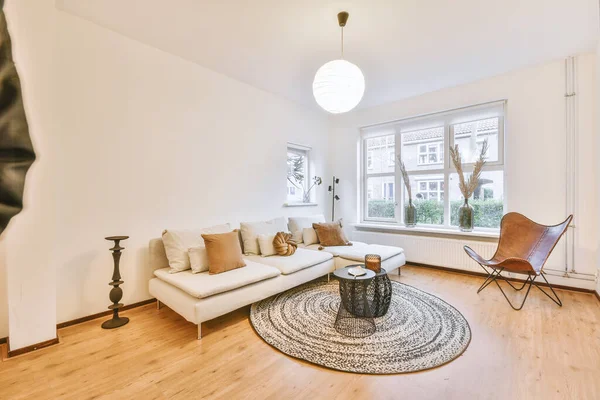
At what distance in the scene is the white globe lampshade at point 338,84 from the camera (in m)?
2.29

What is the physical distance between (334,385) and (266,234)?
2.10m

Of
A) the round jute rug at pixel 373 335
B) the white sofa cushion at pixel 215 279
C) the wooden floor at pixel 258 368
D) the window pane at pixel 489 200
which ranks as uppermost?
the window pane at pixel 489 200

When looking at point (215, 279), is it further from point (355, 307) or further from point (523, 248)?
point (523, 248)

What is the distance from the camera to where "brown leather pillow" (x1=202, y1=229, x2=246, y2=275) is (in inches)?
104

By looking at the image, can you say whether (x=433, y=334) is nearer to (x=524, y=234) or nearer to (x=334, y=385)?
(x=334, y=385)

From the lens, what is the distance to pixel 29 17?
1997mm

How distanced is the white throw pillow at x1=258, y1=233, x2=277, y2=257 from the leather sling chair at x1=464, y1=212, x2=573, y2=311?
244 cm

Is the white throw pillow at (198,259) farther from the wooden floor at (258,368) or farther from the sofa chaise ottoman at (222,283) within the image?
the wooden floor at (258,368)

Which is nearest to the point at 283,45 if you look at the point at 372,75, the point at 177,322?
the point at 372,75

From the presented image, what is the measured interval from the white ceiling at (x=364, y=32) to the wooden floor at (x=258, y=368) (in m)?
2.89

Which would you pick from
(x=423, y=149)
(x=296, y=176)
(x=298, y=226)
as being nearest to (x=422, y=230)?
(x=423, y=149)

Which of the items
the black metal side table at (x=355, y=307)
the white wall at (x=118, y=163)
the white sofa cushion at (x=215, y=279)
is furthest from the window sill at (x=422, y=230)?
the white sofa cushion at (x=215, y=279)

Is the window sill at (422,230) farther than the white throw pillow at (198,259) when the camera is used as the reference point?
Yes

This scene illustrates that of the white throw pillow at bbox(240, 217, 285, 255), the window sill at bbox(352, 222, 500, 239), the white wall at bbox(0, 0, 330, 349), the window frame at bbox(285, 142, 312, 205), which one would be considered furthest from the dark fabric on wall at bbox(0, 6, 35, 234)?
the window sill at bbox(352, 222, 500, 239)
